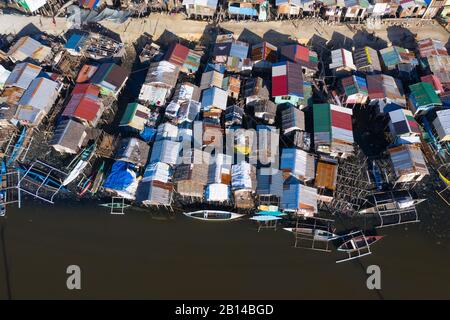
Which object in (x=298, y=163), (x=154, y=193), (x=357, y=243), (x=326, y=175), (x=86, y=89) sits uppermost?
(x=86, y=89)

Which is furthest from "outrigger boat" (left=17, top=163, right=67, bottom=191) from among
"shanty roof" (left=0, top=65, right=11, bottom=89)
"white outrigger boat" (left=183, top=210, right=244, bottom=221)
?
"white outrigger boat" (left=183, top=210, right=244, bottom=221)

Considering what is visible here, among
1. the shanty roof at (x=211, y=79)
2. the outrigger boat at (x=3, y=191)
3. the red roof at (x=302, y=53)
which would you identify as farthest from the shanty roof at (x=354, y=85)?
the outrigger boat at (x=3, y=191)

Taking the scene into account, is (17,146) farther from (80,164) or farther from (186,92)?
(186,92)

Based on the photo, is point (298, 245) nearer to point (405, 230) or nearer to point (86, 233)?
point (405, 230)

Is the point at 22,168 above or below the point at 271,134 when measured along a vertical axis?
below

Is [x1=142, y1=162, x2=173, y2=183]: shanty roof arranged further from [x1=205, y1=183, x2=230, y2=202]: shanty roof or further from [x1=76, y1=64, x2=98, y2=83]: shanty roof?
[x1=76, y1=64, x2=98, y2=83]: shanty roof

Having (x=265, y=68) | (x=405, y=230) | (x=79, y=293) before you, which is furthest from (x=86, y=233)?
(x=405, y=230)

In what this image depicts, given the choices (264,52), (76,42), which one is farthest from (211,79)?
(76,42)
